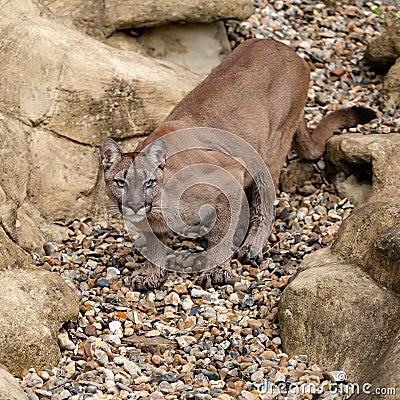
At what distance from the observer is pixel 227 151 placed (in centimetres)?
645

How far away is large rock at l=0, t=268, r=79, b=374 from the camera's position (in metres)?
4.77

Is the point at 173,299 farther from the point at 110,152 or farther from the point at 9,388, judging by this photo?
the point at 9,388

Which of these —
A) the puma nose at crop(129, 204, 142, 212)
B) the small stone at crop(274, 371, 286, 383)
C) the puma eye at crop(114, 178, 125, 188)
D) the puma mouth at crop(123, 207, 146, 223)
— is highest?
the puma eye at crop(114, 178, 125, 188)

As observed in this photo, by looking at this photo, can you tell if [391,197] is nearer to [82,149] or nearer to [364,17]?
[82,149]

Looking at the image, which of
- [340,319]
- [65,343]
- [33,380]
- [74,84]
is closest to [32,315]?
[65,343]

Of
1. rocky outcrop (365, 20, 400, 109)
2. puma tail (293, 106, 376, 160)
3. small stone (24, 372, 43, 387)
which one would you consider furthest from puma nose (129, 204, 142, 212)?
rocky outcrop (365, 20, 400, 109)

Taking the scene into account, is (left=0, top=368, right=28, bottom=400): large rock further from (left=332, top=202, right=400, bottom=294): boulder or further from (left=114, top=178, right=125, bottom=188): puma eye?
(left=332, top=202, right=400, bottom=294): boulder

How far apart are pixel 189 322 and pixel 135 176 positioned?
3.49ft

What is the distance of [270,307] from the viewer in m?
5.53

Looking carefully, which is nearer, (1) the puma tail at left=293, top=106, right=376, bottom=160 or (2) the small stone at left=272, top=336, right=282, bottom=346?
(2) the small stone at left=272, top=336, right=282, bottom=346

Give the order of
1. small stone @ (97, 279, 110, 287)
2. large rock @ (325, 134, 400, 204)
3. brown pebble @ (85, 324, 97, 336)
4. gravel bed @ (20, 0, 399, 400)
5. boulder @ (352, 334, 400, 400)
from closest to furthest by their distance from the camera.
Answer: boulder @ (352, 334, 400, 400)
gravel bed @ (20, 0, 399, 400)
brown pebble @ (85, 324, 97, 336)
small stone @ (97, 279, 110, 287)
large rock @ (325, 134, 400, 204)

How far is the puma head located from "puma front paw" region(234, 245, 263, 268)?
2.90 feet

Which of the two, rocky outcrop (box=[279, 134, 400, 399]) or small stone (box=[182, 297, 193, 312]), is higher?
rocky outcrop (box=[279, 134, 400, 399])

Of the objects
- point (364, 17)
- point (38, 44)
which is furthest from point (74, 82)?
point (364, 17)
